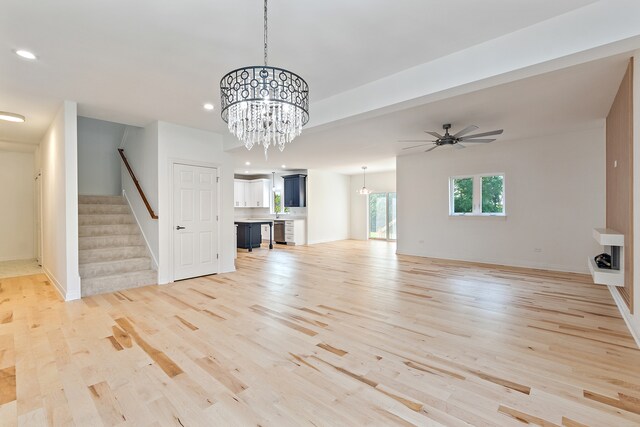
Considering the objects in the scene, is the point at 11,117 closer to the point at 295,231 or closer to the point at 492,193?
the point at 295,231

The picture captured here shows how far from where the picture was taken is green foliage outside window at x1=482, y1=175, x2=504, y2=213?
6741 mm

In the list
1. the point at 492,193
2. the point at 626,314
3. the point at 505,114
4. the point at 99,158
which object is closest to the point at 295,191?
the point at 99,158

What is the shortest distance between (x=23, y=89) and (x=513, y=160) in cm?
845

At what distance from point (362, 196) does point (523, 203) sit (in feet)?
20.3

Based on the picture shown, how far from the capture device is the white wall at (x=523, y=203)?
5.65 metres

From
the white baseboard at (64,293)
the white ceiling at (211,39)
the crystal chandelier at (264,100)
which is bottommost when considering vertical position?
the white baseboard at (64,293)

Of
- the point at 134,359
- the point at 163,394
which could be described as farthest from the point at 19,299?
the point at 163,394

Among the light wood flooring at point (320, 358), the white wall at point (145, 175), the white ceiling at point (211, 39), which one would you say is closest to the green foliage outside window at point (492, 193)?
the light wood flooring at point (320, 358)

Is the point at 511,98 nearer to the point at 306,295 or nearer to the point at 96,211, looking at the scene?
the point at 306,295

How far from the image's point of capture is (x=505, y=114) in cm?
451

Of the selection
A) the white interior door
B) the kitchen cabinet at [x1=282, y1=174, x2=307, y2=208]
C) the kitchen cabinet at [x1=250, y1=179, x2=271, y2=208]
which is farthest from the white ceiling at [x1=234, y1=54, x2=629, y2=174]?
the kitchen cabinet at [x1=250, y1=179, x2=271, y2=208]

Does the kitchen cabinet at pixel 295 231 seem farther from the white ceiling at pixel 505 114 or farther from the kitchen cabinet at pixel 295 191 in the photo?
the white ceiling at pixel 505 114

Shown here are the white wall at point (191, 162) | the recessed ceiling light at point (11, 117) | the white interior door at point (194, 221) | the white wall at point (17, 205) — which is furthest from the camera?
the white wall at point (17, 205)

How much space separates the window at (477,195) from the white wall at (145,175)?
21.6 ft
